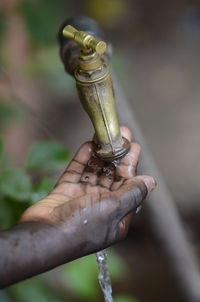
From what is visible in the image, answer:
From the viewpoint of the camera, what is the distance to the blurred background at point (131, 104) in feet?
6.25

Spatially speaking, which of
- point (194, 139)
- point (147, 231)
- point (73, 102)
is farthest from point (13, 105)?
point (73, 102)

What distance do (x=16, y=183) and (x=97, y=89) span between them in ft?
1.46

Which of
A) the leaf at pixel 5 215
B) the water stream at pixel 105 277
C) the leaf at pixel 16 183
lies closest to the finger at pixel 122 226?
the water stream at pixel 105 277

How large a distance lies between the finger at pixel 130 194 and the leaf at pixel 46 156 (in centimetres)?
45

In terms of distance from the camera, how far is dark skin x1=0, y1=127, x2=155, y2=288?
1.27 meters

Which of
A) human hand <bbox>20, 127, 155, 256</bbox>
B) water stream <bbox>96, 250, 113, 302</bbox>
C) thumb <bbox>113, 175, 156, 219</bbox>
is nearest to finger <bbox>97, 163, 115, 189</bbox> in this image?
human hand <bbox>20, 127, 155, 256</bbox>

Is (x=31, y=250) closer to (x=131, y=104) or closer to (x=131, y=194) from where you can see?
(x=131, y=194)

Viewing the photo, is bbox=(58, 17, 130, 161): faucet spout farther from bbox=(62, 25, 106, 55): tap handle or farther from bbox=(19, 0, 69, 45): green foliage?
bbox=(19, 0, 69, 45): green foliage

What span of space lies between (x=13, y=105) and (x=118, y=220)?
127 centimetres

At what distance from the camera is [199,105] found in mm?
3695

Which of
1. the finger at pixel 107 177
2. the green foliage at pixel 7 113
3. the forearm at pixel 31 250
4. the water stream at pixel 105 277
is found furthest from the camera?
the green foliage at pixel 7 113

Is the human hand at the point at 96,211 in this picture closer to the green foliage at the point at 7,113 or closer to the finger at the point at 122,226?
the finger at the point at 122,226

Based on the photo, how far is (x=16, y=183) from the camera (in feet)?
5.81

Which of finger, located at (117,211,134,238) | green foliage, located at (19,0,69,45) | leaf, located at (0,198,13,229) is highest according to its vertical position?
green foliage, located at (19,0,69,45)
